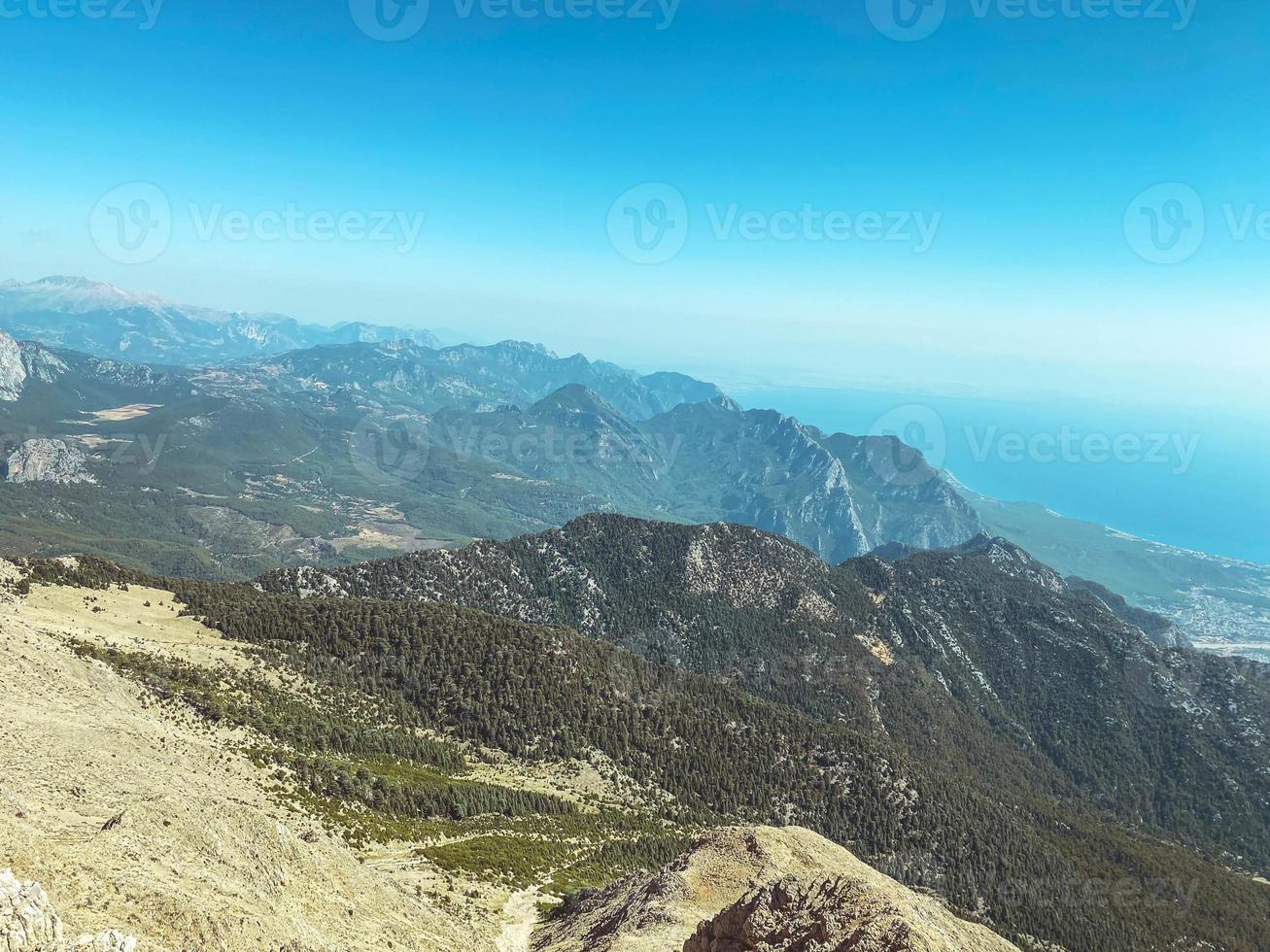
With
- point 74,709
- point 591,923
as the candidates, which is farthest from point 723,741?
point 74,709

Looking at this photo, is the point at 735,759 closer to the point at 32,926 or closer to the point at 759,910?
the point at 759,910

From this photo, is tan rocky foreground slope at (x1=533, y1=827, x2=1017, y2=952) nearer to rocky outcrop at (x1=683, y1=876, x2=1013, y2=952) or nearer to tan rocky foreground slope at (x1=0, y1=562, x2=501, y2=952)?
rocky outcrop at (x1=683, y1=876, x2=1013, y2=952)

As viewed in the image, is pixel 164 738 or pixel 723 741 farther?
pixel 723 741

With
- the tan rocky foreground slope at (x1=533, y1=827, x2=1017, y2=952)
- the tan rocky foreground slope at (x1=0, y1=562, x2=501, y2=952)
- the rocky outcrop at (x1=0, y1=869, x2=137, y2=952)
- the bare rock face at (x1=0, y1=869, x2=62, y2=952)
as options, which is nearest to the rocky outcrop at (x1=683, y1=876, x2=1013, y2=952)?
the tan rocky foreground slope at (x1=533, y1=827, x2=1017, y2=952)

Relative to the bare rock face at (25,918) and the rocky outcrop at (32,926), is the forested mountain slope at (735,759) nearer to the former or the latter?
the rocky outcrop at (32,926)

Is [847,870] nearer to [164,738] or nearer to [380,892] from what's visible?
[380,892]
